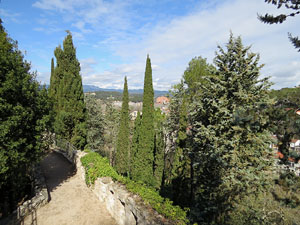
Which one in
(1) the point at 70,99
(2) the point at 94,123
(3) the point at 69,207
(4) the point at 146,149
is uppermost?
(1) the point at 70,99

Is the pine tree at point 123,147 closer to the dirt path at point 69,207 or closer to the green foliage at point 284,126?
the dirt path at point 69,207

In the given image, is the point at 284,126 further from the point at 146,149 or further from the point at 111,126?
the point at 111,126

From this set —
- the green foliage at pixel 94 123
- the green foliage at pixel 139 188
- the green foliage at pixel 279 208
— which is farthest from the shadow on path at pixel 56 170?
the green foliage at pixel 279 208

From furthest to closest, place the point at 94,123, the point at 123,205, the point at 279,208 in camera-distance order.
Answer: the point at 94,123, the point at 279,208, the point at 123,205

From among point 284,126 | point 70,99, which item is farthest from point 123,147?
point 284,126

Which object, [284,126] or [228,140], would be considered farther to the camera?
[228,140]

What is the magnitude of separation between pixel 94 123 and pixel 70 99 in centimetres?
774

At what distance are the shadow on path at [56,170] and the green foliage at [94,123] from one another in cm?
609

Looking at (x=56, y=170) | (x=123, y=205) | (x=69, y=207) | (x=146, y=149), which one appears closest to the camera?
(x=123, y=205)

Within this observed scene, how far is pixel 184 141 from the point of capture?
12.5 metres

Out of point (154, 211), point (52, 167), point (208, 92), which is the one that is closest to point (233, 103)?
point (208, 92)

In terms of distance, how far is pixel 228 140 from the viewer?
702cm

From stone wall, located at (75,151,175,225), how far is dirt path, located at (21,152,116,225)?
14.2 inches

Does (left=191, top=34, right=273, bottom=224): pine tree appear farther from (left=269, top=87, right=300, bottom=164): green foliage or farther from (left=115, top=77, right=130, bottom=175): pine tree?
(left=115, top=77, right=130, bottom=175): pine tree
